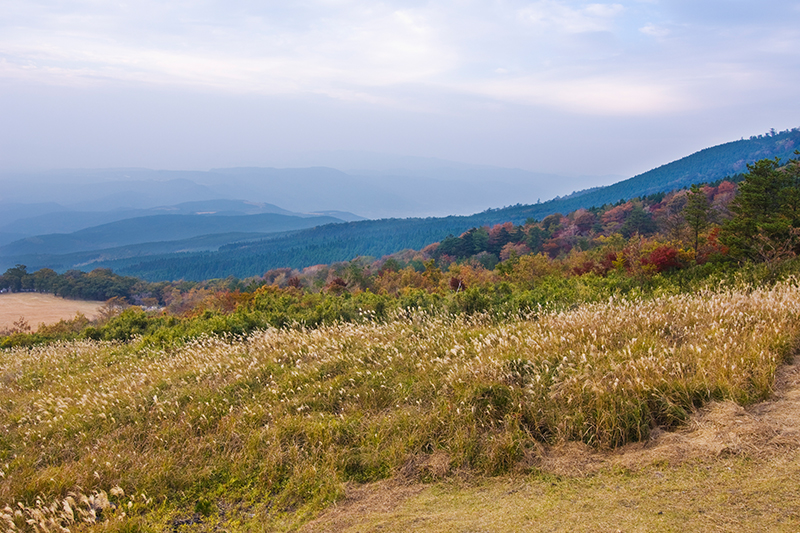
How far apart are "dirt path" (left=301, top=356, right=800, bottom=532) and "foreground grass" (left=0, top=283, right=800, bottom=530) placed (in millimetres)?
178

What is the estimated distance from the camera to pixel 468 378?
553 cm

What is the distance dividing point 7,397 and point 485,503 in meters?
10.7

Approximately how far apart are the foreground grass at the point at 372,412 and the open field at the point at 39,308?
66.0 meters

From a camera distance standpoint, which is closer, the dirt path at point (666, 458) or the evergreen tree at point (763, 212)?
the dirt path at point (666, 458)

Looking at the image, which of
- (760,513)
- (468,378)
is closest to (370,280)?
(468,378)

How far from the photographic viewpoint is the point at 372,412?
215 inches

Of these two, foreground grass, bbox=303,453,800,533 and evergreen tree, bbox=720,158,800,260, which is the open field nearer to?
foreground grass, bbox=303,453,800,533

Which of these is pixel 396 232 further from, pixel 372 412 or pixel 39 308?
pixel 372 412

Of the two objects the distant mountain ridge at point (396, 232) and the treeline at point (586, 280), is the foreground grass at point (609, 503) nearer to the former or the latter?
the treeline at point (586, 280)

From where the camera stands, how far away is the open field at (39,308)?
63.7 metres

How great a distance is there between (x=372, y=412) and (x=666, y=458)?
3186 mm

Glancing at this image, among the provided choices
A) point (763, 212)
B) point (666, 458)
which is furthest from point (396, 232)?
point (666, 458)

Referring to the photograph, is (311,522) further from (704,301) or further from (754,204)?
(754,204)

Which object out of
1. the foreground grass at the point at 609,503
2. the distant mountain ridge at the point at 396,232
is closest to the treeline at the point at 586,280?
the foreground grass at the point at 609,503
